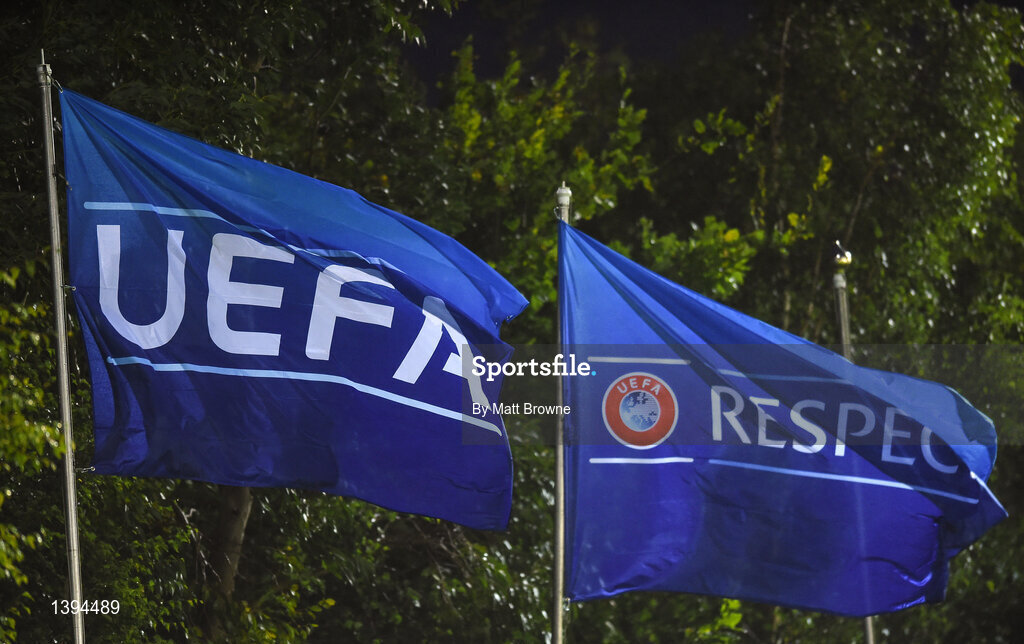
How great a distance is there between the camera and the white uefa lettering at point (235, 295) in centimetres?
593

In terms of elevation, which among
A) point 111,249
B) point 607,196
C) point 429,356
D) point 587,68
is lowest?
point 429,356

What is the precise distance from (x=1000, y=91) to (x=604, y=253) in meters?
11.6

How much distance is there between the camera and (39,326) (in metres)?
8.37

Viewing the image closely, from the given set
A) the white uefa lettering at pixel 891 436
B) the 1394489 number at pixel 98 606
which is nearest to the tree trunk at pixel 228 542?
the 1394489 number at pixel 98 606

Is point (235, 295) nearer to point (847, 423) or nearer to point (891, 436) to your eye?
point (847, 423)

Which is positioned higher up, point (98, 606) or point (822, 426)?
point (822, 426)

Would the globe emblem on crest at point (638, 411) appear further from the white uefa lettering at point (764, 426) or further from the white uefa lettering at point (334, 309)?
the white uefa lettering at point (334, 309)

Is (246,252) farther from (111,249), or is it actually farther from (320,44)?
(320,44)

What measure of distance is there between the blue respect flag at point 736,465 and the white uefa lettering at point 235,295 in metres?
1.62

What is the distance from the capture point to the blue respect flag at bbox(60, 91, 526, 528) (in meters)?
5.80

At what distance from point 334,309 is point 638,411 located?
5.83ft

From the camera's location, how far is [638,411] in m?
6.72

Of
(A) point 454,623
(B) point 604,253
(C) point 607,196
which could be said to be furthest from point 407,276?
(C) point 607,196

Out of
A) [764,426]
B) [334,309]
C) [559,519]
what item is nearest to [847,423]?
[764,426]
